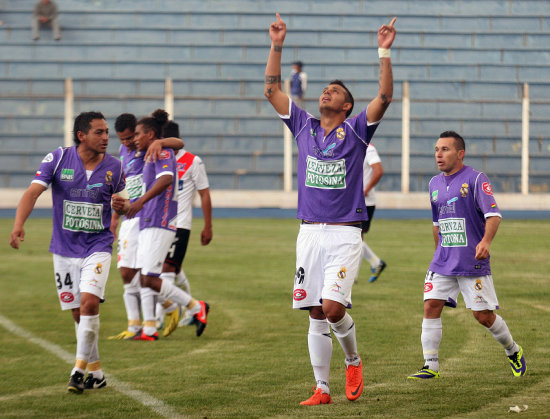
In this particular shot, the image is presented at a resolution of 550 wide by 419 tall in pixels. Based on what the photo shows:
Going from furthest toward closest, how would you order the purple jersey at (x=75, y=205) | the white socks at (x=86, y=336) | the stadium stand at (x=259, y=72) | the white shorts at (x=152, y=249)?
1. the stadium stand at (x=259, y=72)
2. the white shorts at (x=152, y=249)
3. the purple jersey at (x=75, y=205)
4. the white socks at (x=86, y=336)

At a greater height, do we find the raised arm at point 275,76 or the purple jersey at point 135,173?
the raised arm at point 275,76

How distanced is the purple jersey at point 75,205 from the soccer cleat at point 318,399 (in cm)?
197

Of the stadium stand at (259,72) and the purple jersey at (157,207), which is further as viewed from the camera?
the stadium stand at (259,72)

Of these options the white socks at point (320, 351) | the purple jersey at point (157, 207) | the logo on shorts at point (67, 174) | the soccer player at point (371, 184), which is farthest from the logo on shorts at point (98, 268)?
the soccer player at point (371, 184)

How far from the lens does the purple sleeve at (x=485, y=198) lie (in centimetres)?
694

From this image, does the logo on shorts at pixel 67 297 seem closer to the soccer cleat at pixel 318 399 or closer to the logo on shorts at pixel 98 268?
the logo on shorts at pixel 98 268

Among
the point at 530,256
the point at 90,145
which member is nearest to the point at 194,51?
the point at 530,256

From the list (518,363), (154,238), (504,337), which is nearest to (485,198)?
(504,337)

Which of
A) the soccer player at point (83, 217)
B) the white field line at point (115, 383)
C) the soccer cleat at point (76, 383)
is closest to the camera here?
the white field line at point (115, 383)

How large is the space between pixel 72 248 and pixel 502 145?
24.7 metres

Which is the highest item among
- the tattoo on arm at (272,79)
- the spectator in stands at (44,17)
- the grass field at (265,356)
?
the spectator in stands at (44,17)

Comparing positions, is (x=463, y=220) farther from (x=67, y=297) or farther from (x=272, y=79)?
(x=67, y=297)

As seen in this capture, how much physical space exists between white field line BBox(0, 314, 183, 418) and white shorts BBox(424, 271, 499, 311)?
2.23 m

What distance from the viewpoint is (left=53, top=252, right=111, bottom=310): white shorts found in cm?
695
